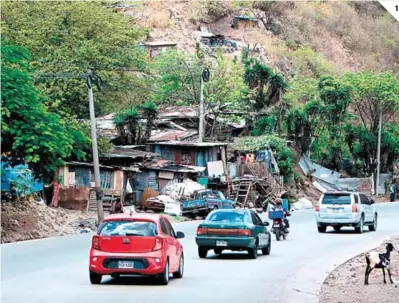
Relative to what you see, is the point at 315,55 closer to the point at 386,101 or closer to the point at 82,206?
the point at 386,101

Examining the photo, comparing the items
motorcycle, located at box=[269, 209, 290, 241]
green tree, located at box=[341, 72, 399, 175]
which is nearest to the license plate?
motorcycle, located at box=[269, 209, 290, 241]

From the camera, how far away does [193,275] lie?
19016 millimetres

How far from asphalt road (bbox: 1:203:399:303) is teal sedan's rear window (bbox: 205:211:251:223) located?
3.56 ft

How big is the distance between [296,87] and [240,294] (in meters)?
65.9

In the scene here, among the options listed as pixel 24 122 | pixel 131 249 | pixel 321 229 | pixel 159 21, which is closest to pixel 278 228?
pixel 321 229

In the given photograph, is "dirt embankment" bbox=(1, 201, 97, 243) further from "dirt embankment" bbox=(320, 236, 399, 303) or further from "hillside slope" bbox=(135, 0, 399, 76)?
"hillside slope" bbox=(135, 0, 399, 76)

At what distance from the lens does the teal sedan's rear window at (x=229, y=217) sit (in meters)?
23.5

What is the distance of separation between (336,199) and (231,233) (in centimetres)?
1312

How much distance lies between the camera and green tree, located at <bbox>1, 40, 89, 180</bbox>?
29969mm

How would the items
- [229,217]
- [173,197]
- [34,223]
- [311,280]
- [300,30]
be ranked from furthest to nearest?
[300,30] → [173,197] → [34,223] → [229,217] → [311,280]

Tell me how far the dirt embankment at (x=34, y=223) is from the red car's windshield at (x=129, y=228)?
1437 cm

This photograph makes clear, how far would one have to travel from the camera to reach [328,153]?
7762 centimetres

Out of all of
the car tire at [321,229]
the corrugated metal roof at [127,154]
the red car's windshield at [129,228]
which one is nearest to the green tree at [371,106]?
the corrugated metal roof at [127,154]

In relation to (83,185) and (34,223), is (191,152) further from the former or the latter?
(34,223)
